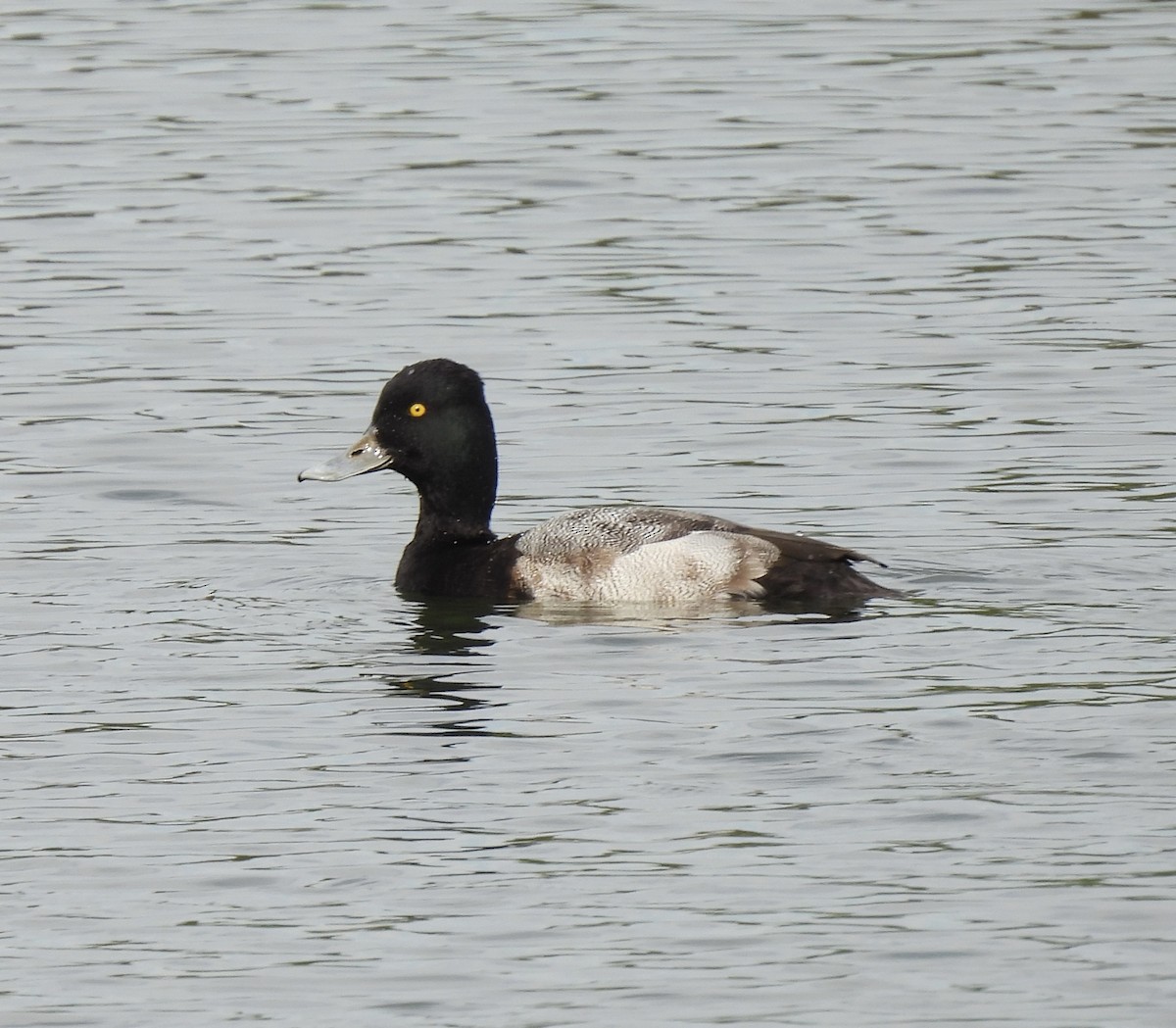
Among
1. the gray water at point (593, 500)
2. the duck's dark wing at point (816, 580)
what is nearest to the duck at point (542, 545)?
the duck's dark wing at point (816, 580)

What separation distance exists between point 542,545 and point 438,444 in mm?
879

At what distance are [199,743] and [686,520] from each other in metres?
2.74

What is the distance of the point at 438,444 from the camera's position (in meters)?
11.9

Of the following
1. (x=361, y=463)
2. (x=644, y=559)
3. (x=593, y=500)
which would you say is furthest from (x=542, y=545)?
(x=593, y=500)

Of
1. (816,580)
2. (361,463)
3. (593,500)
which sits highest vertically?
(361,463)

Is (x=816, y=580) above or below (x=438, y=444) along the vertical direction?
below

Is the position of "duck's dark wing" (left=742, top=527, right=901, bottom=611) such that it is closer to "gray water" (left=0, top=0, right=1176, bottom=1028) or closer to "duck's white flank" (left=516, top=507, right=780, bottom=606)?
"duck's white flank" (left=516, top=507, right=780, bottom=606)

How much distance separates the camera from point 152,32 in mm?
26031

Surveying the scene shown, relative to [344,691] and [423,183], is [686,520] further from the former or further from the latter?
[423,183]

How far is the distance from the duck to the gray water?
23 centimetres

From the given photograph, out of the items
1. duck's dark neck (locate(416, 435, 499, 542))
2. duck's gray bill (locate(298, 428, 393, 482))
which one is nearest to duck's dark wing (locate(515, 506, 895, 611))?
duck's dark neck (locate(416, 435, 499, 542))

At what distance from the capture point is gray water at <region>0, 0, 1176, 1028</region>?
7.24 metres

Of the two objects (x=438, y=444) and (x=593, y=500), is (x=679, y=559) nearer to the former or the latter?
(x=438, y=444)

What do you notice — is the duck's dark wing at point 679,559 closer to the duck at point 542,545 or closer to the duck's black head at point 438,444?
the duck at point 542,545
